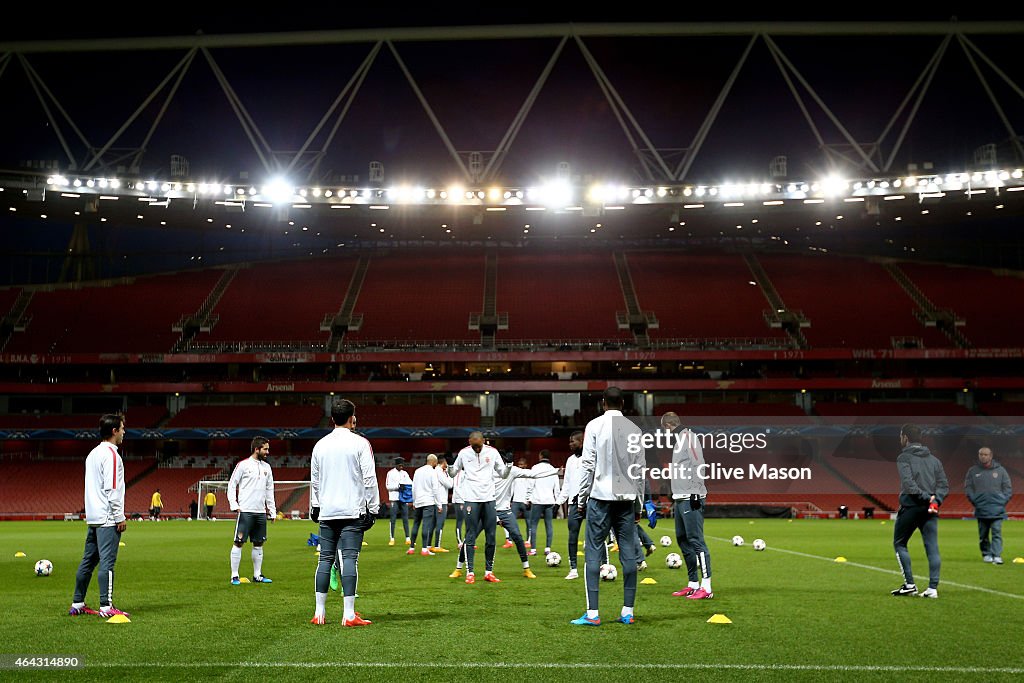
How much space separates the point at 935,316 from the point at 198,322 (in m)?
48.0

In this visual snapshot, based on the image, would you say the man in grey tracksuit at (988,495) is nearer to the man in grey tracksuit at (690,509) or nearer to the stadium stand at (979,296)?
the man in grey tracksuit at (690,509)

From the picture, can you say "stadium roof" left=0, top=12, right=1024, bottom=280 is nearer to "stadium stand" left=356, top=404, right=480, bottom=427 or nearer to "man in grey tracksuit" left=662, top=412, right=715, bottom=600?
"stadium stand" left=356, top=404, right=480, bottom=427

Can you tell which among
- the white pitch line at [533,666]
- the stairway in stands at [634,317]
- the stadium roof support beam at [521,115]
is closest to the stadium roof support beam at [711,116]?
the stadium roof support beam at [521,115]

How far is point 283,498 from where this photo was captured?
4631cm

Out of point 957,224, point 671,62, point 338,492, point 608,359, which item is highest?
point 671,62

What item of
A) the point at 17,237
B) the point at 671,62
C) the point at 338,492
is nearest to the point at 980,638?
the point at 338,492

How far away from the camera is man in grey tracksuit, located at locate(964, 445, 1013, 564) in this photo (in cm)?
1723

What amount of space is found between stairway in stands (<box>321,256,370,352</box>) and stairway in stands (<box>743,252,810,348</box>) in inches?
1056

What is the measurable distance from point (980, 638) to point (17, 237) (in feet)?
223

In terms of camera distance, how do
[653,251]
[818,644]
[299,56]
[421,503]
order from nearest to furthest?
1. [818,644]
2. [421,503]
3. [299,56]
4. [653,251]

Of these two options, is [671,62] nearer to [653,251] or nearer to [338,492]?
[653,251]

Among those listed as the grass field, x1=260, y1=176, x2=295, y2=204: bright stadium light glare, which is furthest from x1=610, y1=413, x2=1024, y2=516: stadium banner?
the grass field

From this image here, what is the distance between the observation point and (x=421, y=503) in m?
20.3

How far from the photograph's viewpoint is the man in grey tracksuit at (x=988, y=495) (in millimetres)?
17234
